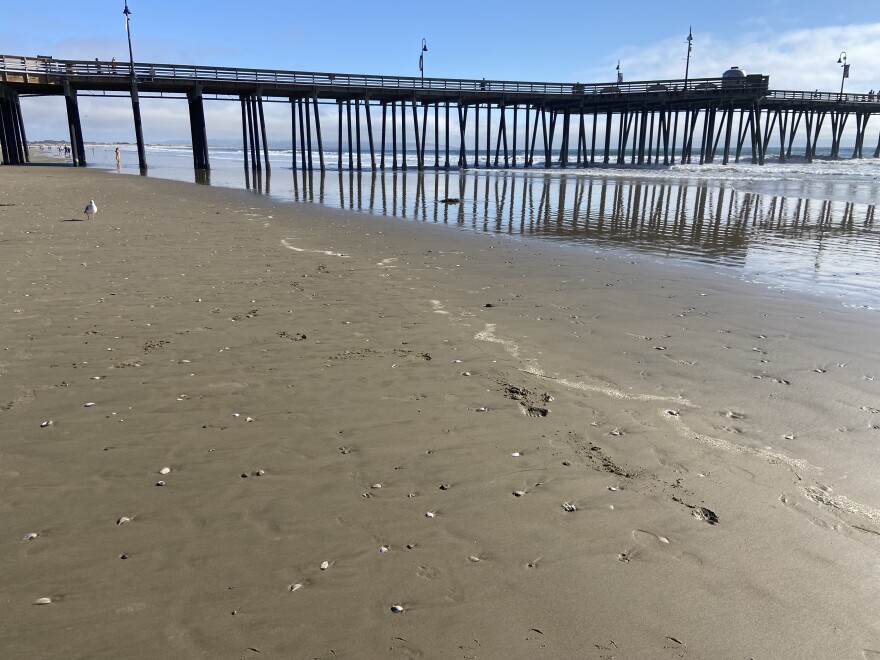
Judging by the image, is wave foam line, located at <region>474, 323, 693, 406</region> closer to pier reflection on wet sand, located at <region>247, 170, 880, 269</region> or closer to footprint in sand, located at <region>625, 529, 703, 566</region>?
footprint in sand, located at <region>625, 529, 703, 566</region>

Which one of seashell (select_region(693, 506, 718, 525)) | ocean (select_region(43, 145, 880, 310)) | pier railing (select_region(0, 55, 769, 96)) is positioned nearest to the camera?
seashell (select_region(693, 506, 718, 525))

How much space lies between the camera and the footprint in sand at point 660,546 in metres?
2.63

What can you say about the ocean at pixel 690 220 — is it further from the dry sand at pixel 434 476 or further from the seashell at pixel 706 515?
the seashell at pixel 706 515

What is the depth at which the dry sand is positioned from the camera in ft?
7.45

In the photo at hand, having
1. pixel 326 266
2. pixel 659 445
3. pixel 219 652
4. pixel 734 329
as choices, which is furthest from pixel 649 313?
pixel 219 652

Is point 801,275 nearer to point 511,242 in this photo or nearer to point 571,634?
point 511,242

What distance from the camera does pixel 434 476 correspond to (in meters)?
3.30

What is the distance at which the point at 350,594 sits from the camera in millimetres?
2404

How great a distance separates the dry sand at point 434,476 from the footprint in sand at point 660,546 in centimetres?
1

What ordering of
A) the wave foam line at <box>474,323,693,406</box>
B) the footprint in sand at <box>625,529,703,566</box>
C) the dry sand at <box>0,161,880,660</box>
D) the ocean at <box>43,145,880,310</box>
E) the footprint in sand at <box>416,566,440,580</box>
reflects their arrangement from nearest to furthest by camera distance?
1. the dry sand at <box>0,161,880,660</box>
2. the footprint in sand at <box>416,566,440,580</box>
3. the footprint in sand at <box>625,529,703,566</box>
4. the wave foam line at <box>474,323,693,406</box>
5. the ocean at <box>43,145,880,310</box>

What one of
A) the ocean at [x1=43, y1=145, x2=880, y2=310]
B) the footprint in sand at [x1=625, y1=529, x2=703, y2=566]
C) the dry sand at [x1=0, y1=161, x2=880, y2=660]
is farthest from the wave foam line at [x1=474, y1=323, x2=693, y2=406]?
the ocean at [x1=43, y1=145, x2=880, y2=310]

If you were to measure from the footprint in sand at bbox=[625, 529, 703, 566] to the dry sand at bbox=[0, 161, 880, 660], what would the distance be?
1cm

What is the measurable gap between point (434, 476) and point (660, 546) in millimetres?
1229

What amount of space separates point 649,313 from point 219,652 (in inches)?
219
